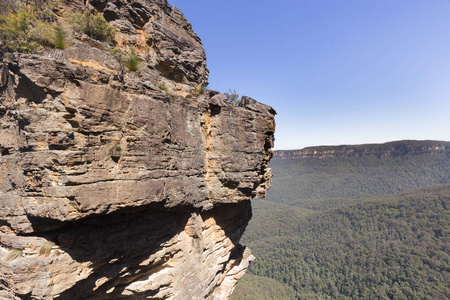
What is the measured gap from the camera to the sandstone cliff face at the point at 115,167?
5285 millimetres

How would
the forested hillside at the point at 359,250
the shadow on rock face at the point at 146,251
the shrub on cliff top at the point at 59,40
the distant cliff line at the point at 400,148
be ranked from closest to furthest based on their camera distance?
the shrub on cliff top at the point at 59,40 < the shadow on rock face at the point at 146,251 < the forested hillside at the point at 359,250 < the distant cliff line at the point at 400,148

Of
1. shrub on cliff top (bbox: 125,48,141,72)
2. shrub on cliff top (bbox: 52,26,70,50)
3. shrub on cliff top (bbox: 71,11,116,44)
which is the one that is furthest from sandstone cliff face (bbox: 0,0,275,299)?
shrub on cliff top (bbox: 71,11,116,44)

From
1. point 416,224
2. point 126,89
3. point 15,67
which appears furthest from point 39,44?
point 416,224

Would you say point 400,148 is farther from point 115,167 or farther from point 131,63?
point 115,167

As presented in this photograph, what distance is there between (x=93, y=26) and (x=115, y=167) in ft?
19.2

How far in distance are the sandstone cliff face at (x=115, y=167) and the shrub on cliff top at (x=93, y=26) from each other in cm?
87

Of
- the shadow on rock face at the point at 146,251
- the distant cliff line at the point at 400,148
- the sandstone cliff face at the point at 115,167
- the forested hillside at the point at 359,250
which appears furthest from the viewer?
the distant cliff line at the point at 400,148

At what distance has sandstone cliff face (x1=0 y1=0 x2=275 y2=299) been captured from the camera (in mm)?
5285

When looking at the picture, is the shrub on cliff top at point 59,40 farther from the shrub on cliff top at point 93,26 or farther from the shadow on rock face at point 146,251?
the shadow on rock face at point 146,251

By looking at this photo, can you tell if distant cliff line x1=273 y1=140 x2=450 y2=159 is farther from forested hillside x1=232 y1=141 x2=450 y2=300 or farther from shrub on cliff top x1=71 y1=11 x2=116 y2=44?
shrub on cliff top x1=71 y1=11 x2=116 y2=44

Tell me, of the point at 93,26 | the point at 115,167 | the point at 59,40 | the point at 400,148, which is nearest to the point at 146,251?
the point at 115,167

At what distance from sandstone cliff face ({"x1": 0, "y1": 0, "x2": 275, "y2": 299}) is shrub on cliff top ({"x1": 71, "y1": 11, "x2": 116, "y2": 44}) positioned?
34.3 inches

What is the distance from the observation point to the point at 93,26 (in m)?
7.62

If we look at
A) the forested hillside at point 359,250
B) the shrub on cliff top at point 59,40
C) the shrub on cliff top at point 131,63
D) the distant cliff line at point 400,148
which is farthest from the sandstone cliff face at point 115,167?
the distant cliff line at point 400,148
